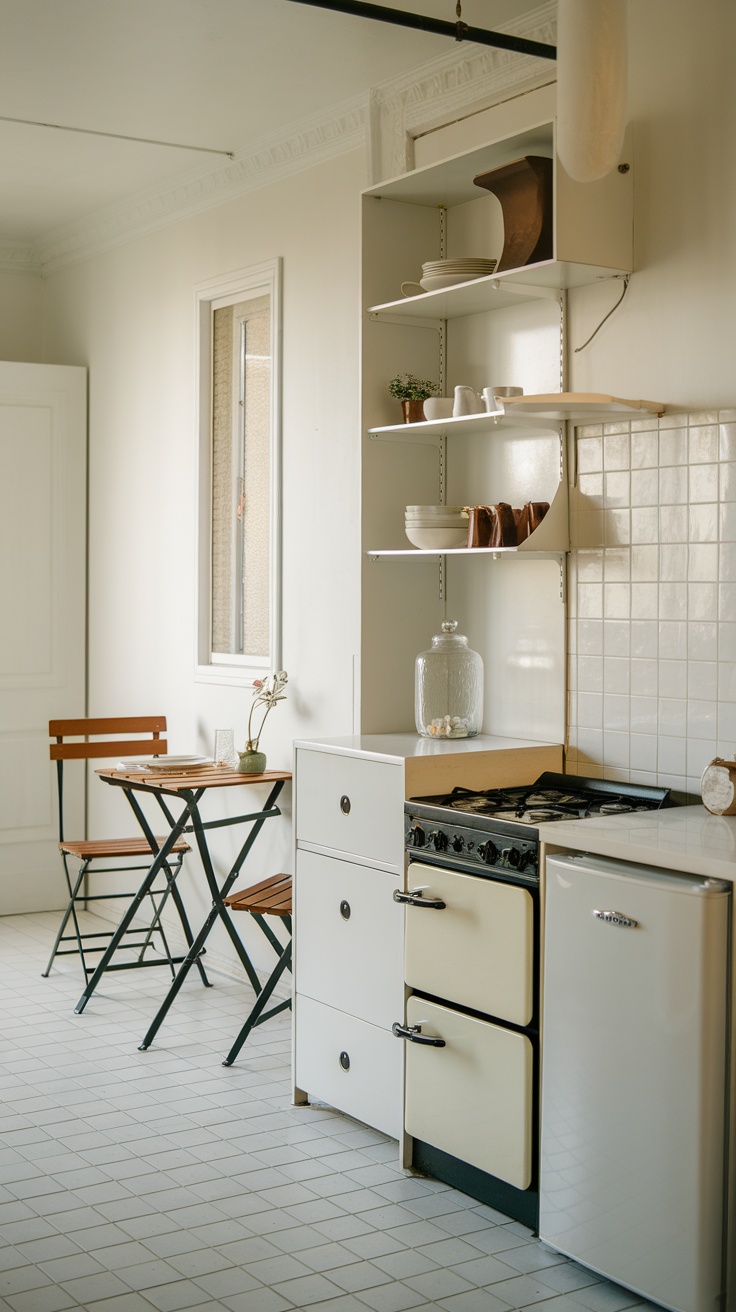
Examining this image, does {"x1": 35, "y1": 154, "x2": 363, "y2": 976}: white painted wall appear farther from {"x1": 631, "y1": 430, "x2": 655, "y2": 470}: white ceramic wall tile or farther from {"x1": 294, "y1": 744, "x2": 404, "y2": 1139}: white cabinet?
{"x1": 631, "y1": 430, "x2": 655, "y2": 470}: white ceramic wall tile

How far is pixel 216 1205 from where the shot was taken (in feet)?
10.0

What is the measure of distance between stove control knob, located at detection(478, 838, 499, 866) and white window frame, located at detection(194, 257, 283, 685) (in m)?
1.83

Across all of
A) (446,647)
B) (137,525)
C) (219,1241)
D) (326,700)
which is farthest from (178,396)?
(219,1241)

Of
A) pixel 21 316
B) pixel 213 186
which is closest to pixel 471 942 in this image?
pixel 213 186

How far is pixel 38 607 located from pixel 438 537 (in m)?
2.90

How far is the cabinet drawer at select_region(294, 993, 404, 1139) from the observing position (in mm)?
3346

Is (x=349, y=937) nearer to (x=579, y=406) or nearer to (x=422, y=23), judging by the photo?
(x=579, y=406)

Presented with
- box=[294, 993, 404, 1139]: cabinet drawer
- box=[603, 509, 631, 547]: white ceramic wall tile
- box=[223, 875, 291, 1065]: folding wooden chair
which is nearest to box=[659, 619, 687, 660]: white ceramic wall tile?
box=[603, 509, 631, 547]: white ceramic wall tile

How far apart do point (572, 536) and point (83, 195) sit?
312cm

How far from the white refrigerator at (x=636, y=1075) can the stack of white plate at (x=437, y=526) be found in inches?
48.3

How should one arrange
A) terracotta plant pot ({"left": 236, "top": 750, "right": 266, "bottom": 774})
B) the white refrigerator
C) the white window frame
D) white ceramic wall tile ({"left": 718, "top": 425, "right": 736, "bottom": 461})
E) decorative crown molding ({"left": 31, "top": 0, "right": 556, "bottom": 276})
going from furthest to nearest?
the white window frame
terracotta plant pot ({"left": 236, "top": 750, "right": 266, "bottom": 774})
decorative crown molding ({"left": 31, "top": 0, "right": 556, "bottom": 276})
white ceramic wall tile ({"left": 718, "top": 425, "right": 736, "bottom": 461})
the white refrigerator

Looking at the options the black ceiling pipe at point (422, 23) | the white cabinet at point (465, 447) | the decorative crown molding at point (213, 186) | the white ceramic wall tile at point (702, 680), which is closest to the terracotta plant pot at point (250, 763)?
the white cabinet at point (465, 447)

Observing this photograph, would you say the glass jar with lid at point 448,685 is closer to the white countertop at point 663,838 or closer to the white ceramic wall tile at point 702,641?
the white ceramic wall tile at point 702,641

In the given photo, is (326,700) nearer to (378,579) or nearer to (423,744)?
(378,579)
